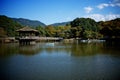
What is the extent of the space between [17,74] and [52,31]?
31129 millimetres

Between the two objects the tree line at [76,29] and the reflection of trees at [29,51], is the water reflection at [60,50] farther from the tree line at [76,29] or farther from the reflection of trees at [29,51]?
the tree line at [76,29]

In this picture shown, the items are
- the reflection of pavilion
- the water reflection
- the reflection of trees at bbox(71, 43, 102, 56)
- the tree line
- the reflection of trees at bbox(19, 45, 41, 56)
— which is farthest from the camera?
the tree line

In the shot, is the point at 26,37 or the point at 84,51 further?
the point at 26,37

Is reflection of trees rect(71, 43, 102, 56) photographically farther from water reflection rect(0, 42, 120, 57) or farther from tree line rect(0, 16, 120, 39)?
tree line rect(0, 16, 120, 39)

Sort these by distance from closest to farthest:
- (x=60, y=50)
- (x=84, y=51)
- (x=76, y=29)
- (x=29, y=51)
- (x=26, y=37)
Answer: (x=84, y=51) → (x=29, y=51) → (x=60, y=50) → (x=26, y=37) → (x=76, y=29)

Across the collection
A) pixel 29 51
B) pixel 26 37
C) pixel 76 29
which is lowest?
pixel 29 51

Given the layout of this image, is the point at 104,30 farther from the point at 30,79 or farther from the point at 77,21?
the point at 30,79

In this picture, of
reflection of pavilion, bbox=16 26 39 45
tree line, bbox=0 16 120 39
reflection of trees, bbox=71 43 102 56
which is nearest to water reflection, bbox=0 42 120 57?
reflection of trees, bbox=71 43 102 56

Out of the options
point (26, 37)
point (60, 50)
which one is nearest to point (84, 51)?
point (60, 50)

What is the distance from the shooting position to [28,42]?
2341 cm

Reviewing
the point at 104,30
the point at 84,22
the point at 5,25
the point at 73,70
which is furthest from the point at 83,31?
the point at 73,70

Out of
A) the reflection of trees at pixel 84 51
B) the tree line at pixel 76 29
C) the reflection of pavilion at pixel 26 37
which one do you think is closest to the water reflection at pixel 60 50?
the reflection of trees at pixel 84 51

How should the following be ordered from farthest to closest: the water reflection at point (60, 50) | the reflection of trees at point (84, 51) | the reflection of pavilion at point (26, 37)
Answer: the reflection of pavilion at point (26, 37) → the water reflection at point (60, 50) → the reflection of trees at point (84, 51)

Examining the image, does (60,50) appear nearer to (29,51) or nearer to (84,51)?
(84,51)
